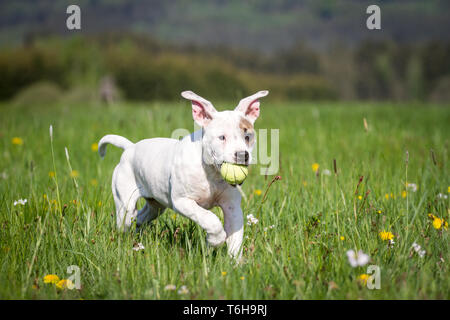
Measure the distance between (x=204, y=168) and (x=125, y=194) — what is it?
0.83 metres

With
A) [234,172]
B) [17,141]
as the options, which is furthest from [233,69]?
[234,172]

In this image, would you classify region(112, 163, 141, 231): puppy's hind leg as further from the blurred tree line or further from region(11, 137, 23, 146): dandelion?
the blurred tree line

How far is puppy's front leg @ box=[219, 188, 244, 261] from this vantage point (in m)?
2.83

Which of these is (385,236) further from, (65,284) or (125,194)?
(65,284)

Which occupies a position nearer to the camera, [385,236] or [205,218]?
[205,218]

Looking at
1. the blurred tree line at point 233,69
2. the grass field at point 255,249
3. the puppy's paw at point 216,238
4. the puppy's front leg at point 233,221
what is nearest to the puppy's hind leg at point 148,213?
the grass field at point 255,249

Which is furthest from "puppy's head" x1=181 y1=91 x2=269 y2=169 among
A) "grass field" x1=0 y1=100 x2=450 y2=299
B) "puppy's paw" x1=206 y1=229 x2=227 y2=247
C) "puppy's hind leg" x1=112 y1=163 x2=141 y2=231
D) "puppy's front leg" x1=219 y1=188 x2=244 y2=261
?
"puppy's hind leg" x1=112 y1=163 x2=141 y2=231

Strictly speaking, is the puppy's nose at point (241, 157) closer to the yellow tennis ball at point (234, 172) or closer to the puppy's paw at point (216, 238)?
the yellow tennis ball at point (234, 172)

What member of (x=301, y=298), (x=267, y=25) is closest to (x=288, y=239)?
(x=301, y=298)

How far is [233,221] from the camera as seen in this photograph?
2.86 meters

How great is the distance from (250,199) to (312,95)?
41650 millimetres

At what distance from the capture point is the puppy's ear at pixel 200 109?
2.80 metres

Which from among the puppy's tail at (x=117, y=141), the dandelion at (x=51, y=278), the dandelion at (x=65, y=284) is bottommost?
the dandelion at (x=65, y=284)

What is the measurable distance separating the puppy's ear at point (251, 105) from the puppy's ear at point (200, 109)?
0.17m
